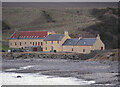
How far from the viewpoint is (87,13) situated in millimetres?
196000

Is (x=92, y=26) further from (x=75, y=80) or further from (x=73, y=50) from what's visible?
(x=75, y=80)

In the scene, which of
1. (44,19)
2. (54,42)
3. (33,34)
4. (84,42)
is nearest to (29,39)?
(33,34)

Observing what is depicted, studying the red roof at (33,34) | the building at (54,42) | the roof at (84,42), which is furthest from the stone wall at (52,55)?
the red roof at (33,34)

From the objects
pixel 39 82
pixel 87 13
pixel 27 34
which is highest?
pixel 87 13

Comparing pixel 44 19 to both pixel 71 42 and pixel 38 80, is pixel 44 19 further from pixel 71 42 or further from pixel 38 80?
pixel 38 80

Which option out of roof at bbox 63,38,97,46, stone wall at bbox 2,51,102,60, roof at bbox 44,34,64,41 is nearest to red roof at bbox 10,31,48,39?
roof at bbox 44,34,64,41

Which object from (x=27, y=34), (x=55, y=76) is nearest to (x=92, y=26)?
(x=27, y=34)

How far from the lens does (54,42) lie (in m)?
76.2

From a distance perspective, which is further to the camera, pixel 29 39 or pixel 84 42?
pixel 29 39

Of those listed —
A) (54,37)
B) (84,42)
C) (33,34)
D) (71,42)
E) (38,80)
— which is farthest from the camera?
(33,34)

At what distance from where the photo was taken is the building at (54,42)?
7000 centimetres

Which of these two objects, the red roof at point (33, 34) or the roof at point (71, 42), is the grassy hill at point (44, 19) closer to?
the red roof at point (33, 34)

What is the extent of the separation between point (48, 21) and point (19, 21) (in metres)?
16.1

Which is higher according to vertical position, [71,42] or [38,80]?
[71,42]
